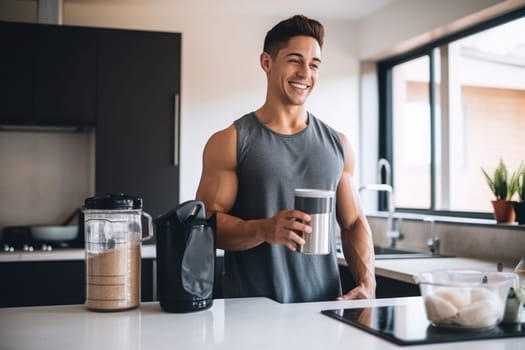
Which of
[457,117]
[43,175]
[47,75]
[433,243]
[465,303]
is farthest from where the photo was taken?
[43,175]

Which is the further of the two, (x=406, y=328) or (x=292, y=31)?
(x=292, y=31)

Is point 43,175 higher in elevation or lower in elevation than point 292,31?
lower

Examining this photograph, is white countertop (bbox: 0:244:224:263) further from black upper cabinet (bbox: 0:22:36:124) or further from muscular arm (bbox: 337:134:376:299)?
muscular arm (bbox: 337:134:376:299)

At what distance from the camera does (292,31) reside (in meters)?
1.72

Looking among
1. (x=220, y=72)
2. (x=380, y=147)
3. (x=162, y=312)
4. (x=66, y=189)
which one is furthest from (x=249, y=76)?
(x=162, y=312)

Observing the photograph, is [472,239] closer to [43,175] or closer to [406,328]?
[406,328]

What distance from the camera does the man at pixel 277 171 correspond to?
1.72 metres

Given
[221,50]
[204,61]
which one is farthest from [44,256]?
[221,50]

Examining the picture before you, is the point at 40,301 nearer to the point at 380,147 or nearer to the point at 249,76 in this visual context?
the point at 249,76

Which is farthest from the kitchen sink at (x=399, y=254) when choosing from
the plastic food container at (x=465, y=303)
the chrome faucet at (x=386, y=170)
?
the plastic food container at (x=465, y=303)

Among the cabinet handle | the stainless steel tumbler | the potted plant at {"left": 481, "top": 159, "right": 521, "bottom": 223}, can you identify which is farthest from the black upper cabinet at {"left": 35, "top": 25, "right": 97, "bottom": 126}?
the stainless steel tumbler

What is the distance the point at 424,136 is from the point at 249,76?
1.18m

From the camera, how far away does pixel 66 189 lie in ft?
12.4

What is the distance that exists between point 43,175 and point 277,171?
2.45 m
